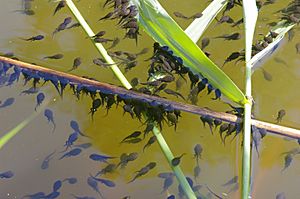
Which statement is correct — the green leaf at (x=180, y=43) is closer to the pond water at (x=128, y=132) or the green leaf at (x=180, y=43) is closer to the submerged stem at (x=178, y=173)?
the submerged stem at (x=178, y=173)

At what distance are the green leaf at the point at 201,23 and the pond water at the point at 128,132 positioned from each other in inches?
18.0

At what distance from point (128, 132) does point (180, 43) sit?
0.76m

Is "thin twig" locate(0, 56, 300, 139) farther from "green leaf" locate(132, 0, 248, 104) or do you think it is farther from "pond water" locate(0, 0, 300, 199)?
"pond water" locate(0, 0, 300, 199)

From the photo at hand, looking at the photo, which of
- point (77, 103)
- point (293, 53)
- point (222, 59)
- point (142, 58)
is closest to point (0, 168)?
point (77, 103)

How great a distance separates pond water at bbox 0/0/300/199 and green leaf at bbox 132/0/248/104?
55cm

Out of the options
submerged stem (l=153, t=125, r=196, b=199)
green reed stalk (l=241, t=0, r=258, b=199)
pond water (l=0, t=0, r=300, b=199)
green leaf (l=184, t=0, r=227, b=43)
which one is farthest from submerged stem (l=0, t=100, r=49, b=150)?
green reed stalk (l=241, t=0, r=258, b=199)

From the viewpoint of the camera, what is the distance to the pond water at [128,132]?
122 inches

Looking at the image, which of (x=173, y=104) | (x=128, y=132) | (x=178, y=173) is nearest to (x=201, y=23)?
(x=173, y=104)

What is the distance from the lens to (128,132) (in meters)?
3.30

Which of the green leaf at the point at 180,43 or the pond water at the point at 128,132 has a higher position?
the green leaf at the point at 180,43

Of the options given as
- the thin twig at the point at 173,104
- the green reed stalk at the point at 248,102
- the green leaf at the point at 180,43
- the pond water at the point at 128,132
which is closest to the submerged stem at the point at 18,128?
the pond water at the point at 128,132

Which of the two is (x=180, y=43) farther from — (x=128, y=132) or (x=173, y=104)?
(x=128, y=132)

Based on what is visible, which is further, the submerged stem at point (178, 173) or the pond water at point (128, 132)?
the pond water at point (128, 132)

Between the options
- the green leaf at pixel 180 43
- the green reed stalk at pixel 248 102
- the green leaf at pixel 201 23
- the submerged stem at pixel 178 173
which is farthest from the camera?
the green leaf at pixel 201 23
